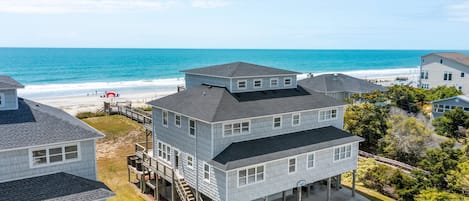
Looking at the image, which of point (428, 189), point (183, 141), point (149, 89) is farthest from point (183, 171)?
point (149, 89)

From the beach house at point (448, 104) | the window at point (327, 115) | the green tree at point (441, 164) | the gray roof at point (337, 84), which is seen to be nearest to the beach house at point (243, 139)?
the window at point (327, 115)

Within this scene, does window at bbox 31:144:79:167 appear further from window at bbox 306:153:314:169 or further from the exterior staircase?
window at bbox 306:153:314:169

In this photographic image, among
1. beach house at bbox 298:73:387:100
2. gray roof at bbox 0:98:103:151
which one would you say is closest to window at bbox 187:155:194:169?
gray roof at bbox 0:98:103:151

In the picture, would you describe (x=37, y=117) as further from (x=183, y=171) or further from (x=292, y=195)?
(x=292, y=195)

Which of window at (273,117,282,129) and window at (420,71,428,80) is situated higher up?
window at (420,71,428,80)

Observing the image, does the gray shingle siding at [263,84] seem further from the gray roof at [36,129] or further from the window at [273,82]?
the gray roof at [36,129]

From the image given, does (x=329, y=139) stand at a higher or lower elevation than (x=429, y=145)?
higher

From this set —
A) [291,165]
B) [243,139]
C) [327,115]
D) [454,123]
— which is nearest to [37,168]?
[243,139]

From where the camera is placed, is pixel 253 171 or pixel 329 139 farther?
pixel 329 139
